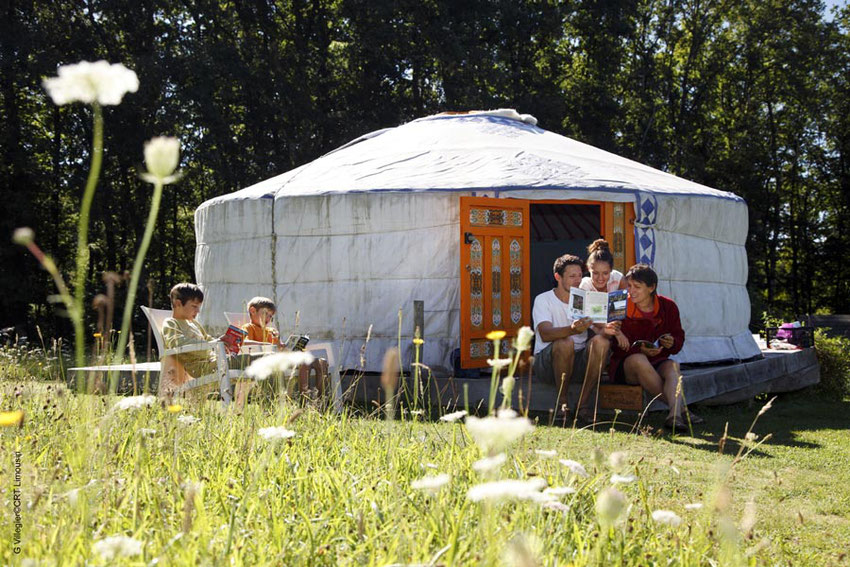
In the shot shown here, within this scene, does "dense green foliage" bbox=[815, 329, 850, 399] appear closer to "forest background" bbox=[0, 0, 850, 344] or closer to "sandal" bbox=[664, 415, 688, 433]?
"sandal" bbox=[664, 415, 688, 433]

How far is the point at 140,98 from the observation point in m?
12.1

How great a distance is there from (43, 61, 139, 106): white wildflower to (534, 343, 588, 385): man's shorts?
12.5 ft

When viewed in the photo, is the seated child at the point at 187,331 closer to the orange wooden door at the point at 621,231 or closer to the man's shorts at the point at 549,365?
the man's shorts at the point at 549,365

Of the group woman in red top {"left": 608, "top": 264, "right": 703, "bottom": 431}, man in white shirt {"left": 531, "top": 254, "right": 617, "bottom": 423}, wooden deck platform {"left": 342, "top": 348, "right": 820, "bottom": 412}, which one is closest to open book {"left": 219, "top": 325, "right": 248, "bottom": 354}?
wooden deck platform {"left": 342, "top": 348, "right": 820, "bottom": 412}

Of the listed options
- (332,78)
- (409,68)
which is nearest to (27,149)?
(332,78)

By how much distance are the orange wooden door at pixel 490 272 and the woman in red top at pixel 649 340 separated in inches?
65.8

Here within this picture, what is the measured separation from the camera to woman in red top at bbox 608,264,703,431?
427 centimetres

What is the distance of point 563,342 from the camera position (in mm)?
4414

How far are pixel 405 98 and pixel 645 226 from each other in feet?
28.5

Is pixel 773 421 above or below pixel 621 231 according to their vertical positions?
below

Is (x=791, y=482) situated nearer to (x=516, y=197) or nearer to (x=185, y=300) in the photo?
(x=185, y=300)

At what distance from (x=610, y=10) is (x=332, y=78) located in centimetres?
543

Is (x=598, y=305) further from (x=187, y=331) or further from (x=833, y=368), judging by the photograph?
(x=833, y=368)

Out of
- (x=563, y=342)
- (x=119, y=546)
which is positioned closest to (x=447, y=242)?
(x=563, y=342)
